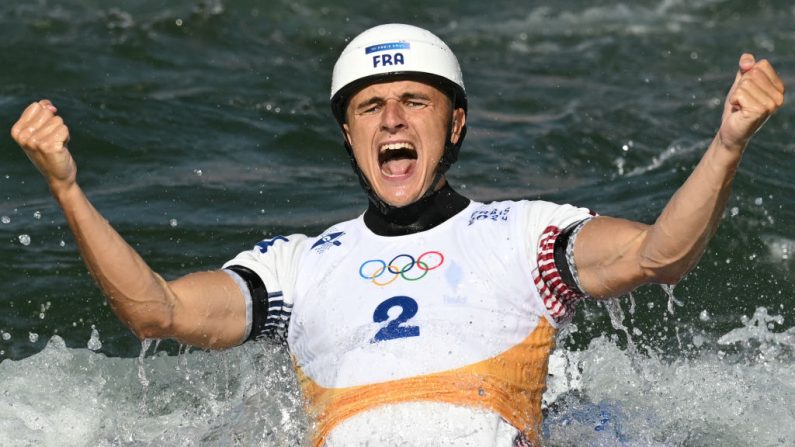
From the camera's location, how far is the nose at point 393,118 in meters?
5.56

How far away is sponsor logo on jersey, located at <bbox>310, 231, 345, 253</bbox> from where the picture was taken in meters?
5.66

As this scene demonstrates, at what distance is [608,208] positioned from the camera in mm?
9742

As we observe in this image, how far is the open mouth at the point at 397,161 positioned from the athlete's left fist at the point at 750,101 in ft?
5.23

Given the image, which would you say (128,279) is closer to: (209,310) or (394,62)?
(209,310)

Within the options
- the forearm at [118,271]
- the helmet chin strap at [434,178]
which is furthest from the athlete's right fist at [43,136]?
the helmet chin strap at [434,178]

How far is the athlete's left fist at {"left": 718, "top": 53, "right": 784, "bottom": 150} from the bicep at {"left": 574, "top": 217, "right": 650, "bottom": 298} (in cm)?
61

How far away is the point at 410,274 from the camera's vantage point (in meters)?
5.34

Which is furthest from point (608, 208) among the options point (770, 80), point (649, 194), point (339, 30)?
point (339, 30)

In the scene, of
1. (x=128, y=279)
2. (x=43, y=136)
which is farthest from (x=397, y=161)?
(x=43, y=136)

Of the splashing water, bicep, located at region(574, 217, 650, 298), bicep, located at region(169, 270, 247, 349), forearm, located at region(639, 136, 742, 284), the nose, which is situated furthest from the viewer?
the splashing water

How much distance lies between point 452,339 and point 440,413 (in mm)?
294

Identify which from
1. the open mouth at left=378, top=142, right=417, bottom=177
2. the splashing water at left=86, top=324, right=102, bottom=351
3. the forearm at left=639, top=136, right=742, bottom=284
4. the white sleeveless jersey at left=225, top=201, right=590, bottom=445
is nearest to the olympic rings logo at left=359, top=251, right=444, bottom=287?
the white sleeveless jersey at left=225, top=201, right=590, bottom=445

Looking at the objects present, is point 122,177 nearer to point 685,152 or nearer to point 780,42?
point 685,152

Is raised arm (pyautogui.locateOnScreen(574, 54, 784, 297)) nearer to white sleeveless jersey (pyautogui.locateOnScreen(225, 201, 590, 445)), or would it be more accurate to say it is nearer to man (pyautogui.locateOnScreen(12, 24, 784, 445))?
man (pyautogui.locateOnScreen(12, 24, 784, 445))
